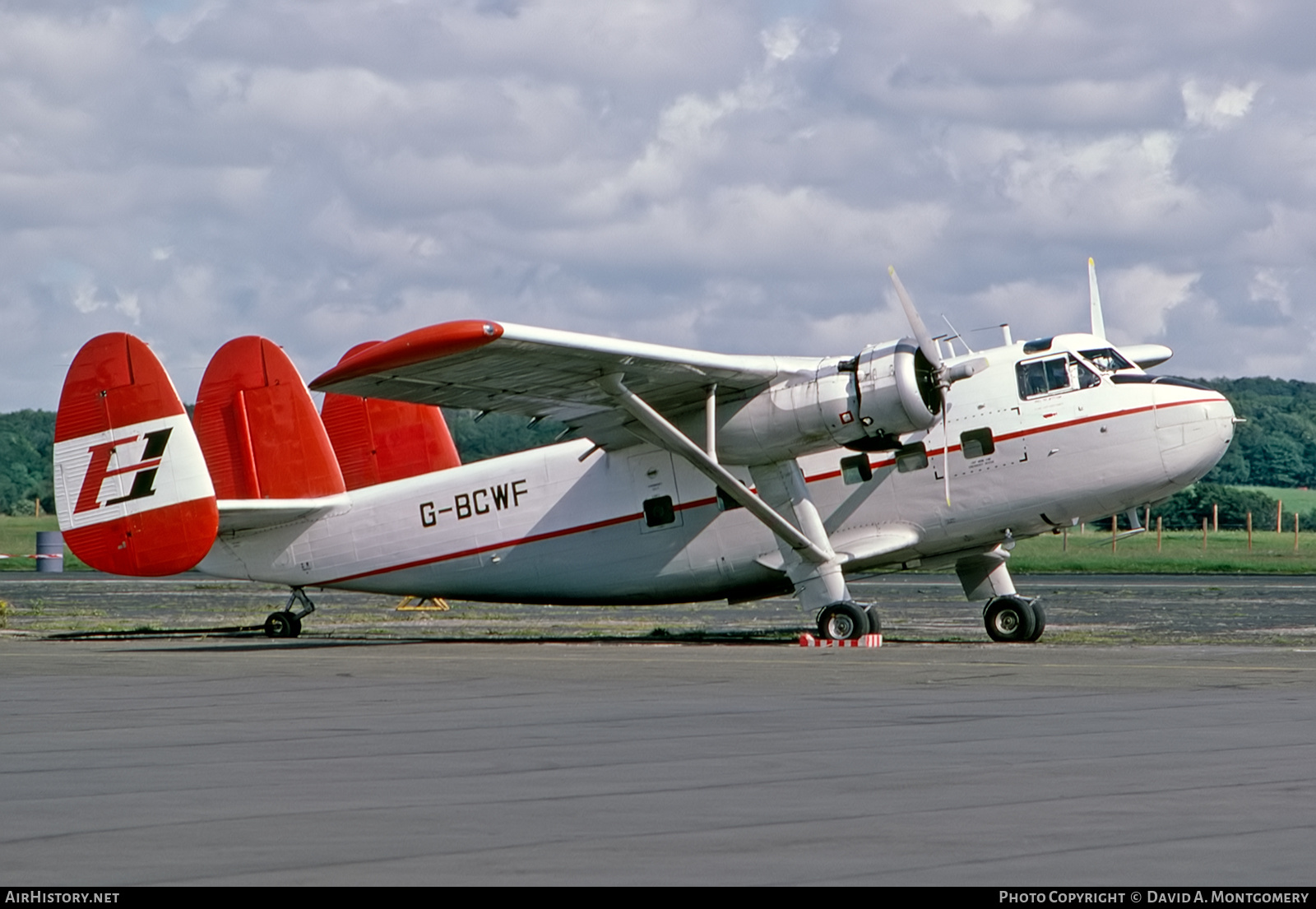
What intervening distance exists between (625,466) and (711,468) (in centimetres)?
250

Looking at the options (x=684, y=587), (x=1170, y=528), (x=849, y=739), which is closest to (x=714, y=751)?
(x=849, y=739)

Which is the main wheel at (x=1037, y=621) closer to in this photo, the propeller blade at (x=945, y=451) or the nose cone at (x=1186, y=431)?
the propeller blade at (x=945, y=451)

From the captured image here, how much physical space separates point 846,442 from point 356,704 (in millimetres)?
10051

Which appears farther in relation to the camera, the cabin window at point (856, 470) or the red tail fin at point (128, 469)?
the red tail fin at point (128, 469)

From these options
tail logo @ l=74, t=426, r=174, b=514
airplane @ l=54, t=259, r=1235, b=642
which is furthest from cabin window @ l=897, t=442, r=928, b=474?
tail logo @ l=74, t=426, r=174, b=514

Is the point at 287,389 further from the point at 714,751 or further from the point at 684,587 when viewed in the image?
the point at 714,751

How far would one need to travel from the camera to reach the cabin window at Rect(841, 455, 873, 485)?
24.5m

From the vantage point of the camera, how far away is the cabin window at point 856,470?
80.5ft

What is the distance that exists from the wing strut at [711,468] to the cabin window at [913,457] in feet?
5.32

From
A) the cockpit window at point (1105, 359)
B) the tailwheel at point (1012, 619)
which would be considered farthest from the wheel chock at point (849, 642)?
the cockpit window at point (1105, 359)

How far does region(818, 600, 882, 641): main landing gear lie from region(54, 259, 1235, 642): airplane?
0.04m

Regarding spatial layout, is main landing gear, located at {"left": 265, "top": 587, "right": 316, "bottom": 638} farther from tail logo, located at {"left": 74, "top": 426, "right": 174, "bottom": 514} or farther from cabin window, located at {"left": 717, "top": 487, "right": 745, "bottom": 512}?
cabin window, located at {"left": 717, "top": 487, "right": 745, "bottom": 512}

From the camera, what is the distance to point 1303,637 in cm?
2464

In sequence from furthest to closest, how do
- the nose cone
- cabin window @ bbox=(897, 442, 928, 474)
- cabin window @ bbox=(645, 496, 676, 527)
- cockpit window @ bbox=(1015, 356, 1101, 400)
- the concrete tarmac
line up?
1. cabin window @ bbox=(645, 496, 676, 527)
2. cabin window @ bbox=(897, 442, 928, 474)
3. cockpit window @ bbox=(1015, 356, 1101, 400)
4. the nose cone
5. the concrete tarmac
